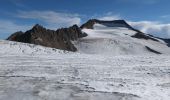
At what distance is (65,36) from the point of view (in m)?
85.8

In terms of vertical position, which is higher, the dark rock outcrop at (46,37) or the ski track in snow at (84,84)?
the dark rock outcrop at (46,37)

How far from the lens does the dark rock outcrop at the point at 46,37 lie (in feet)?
227

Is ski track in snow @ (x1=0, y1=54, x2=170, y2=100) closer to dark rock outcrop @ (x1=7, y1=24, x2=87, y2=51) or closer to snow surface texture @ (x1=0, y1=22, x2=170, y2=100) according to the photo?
snow surface texture @ (x1=0, y1=22, x2=170, y2=100)

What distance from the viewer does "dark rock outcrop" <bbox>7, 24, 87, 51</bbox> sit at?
69.2 metres

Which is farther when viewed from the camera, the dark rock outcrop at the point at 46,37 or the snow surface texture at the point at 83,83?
the dark rock outcrop at the point at 46,37

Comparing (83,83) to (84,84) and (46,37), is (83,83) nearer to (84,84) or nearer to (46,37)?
(84,84)

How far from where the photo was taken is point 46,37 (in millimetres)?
76688

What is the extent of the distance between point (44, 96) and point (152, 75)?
675 cm

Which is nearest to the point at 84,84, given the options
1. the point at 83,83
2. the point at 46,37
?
the point at 83,83

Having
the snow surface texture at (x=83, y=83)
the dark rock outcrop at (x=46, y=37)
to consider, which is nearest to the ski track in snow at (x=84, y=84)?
the snow surface texture at (x=83, y=83)

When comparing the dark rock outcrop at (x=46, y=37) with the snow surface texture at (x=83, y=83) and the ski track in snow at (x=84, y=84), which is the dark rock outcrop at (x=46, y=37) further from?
the ski track in snow at (x=84, y=84)

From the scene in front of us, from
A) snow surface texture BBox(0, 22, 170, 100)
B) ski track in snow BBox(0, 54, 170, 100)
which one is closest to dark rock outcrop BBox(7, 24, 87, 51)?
snow surface texture BBox(0, 22, 170, 100)

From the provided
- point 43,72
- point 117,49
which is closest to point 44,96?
point 43,72

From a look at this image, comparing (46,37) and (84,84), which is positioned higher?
(46,37)
